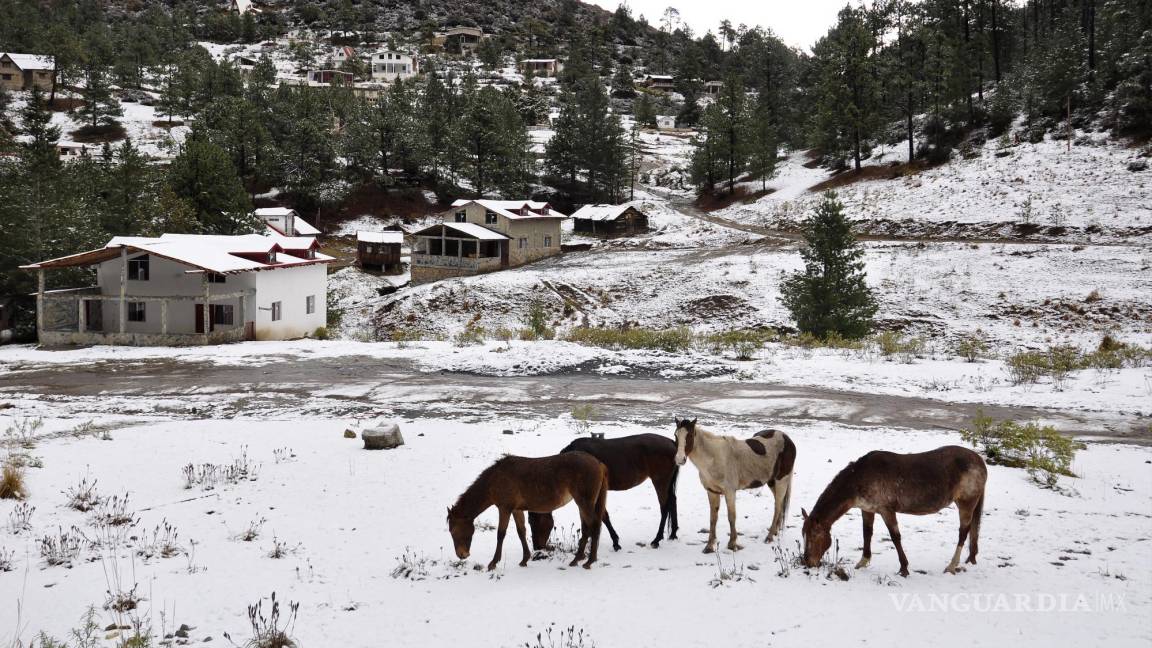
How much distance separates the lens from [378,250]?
64500mm

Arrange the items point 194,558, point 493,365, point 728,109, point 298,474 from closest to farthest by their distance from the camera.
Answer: point 194,558
point 298,474
point 493,365
point 728,109

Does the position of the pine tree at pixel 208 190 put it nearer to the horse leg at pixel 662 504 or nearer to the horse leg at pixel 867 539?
the horse leg at pixel 662 504

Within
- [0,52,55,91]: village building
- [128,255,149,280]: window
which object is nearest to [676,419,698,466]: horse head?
[128,255,149,280]: window

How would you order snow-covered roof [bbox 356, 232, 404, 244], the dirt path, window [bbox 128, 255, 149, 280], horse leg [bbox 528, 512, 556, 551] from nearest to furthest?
horse leg [bbox 528, 512, 556, 551], the dirt path, window [bbox 128, 255, 149, 280], snow-covered roof [bbox 356, 232, 404, 244]

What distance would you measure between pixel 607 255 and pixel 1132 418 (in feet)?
162

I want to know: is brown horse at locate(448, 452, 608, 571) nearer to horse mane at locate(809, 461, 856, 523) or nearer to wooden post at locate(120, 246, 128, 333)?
horse mane at locate(809, 461, 856, 523)

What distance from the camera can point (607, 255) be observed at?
216 ft

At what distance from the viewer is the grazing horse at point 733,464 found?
363 inches

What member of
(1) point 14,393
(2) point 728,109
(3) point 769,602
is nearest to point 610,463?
(3) point 769,602

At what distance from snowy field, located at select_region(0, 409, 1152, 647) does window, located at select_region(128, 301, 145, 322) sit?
2590 centimetres

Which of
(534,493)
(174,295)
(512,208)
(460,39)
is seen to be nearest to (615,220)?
(512,208)

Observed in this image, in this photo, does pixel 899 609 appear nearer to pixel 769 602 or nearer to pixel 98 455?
pixel 769 602

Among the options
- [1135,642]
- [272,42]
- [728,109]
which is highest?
[272,42]

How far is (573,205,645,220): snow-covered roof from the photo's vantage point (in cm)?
7631
